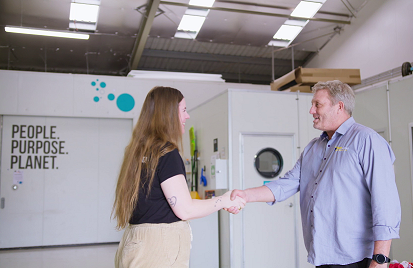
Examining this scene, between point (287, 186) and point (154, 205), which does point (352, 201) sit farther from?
point (154, 205)

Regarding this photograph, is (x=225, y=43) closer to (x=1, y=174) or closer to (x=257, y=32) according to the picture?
(x=257, y=32)

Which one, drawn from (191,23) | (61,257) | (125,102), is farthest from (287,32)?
(61,257)

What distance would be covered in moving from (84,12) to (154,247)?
6.07 m

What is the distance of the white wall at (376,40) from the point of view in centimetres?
599

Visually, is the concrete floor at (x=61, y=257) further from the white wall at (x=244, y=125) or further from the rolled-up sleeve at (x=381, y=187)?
the rolled-up sleeve at (x=381, y=187)

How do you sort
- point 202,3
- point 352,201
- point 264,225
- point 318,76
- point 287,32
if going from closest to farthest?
point 352,201, point 264,225, point 318,76, point 202,3, point 287,32

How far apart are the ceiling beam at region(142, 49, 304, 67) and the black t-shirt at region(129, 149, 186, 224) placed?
7.07m

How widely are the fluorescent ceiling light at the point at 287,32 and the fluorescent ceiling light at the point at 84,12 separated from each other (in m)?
3.65

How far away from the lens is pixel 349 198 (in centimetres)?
198

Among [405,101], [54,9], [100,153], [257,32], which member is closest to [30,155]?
[100,153]

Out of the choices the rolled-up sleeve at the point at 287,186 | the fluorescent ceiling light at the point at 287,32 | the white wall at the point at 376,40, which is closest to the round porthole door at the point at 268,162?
the rolled-up sleeve at the point at 287,186

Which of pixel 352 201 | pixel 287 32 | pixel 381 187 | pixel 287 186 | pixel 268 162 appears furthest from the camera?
pixel 287 32

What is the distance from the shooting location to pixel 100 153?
7621mm

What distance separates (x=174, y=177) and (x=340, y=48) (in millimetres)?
6942
